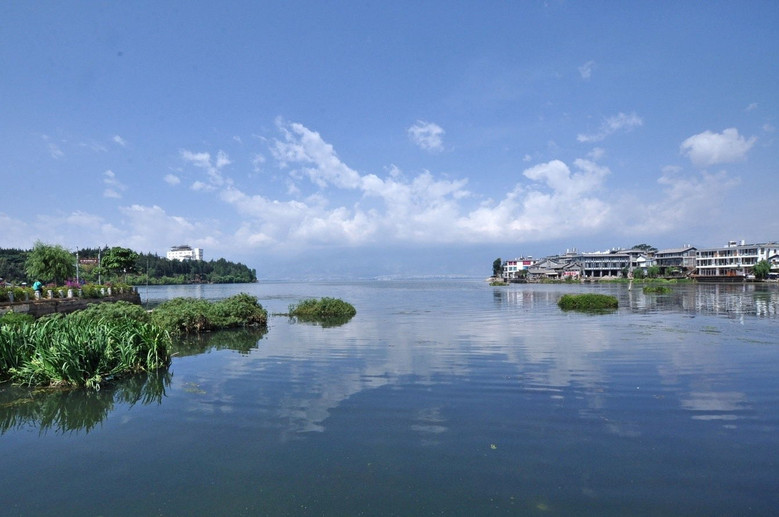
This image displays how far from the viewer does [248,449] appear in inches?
376

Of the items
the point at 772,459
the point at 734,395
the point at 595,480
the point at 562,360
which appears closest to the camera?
the point at 595,480

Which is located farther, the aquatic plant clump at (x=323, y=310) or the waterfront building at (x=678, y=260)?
the waterfront building at (x=678, y=260)

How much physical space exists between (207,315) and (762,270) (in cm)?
13092

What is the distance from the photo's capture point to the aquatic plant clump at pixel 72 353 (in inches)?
573

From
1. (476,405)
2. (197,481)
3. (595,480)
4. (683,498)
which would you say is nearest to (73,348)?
(197,481)

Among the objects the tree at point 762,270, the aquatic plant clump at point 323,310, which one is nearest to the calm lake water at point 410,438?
the aquatic plant clump at point 323,310

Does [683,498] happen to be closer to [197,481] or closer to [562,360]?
[197,481]

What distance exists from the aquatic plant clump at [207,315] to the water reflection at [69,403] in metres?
11.7

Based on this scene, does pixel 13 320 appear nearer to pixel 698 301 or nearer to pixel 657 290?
pixel 698 301

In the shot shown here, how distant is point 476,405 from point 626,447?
391 centimetres

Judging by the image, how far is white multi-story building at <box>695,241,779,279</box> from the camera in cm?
12275

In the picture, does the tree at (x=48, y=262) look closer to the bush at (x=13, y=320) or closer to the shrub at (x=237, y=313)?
the shrub at (x=237, y=313)

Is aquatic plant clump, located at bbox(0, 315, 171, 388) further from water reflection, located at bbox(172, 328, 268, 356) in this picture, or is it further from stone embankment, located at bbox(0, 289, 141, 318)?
stone embankment, located at bbox(0, 289, 141, 318)

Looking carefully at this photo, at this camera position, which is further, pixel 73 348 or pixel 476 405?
pixel 73 348
